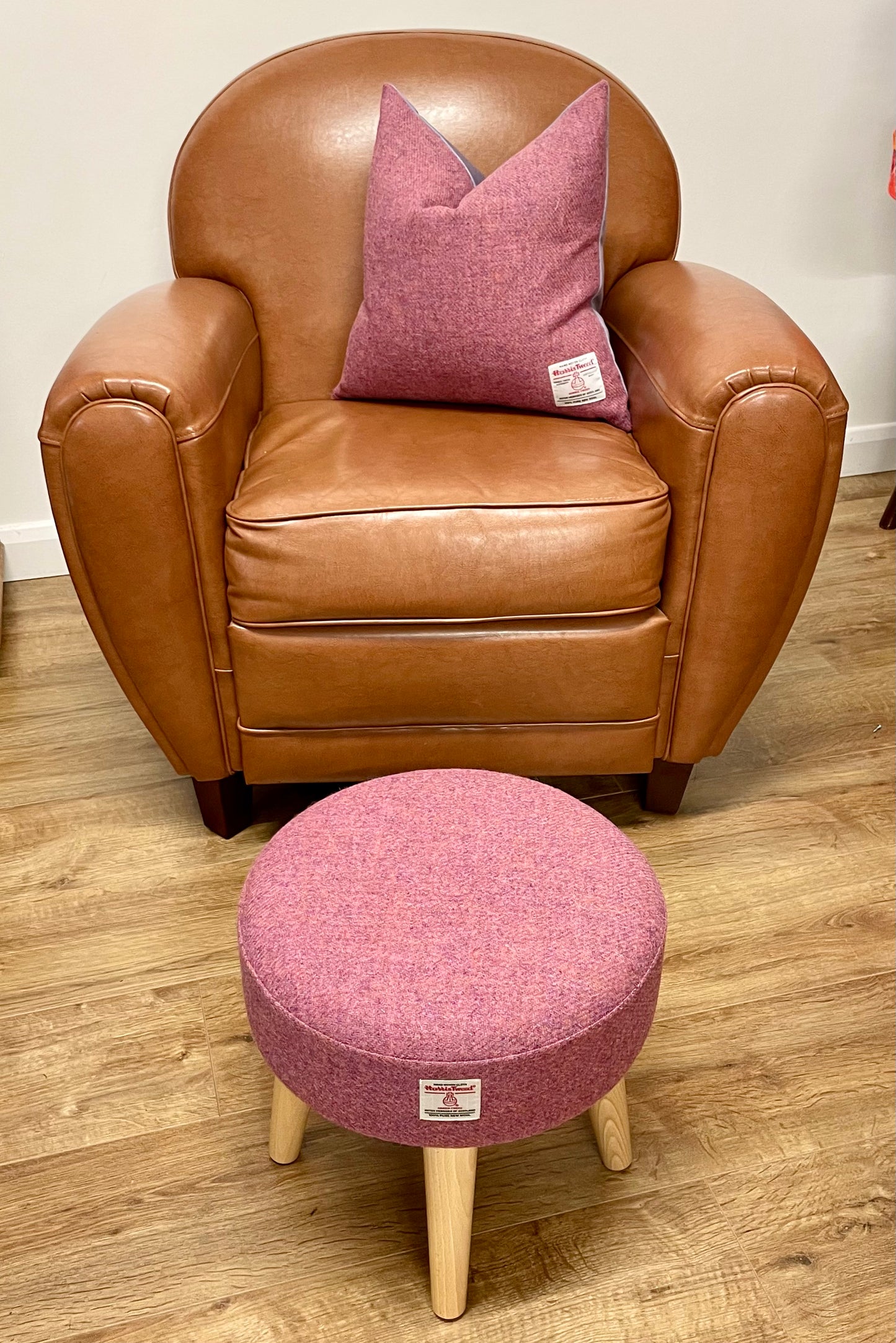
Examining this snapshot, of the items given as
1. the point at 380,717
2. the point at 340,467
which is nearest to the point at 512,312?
the point at 340,467

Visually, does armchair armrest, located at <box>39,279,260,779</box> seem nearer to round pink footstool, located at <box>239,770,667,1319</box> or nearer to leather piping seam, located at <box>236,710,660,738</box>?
leather piping seam, located at <box>236,710,660,738</box>

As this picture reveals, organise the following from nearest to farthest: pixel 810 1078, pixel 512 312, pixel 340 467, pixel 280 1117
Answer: pixel 280 1117 → pixel 810 1078 → pixel 340 467 → pixel 512 312

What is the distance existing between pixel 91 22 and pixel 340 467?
3.57ft

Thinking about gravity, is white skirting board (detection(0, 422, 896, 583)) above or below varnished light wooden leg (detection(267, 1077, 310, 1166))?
below

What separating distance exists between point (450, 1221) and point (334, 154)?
156 centimetres

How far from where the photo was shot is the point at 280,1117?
125 cm

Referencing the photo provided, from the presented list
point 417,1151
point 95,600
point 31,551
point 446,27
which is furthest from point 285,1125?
point 446,27

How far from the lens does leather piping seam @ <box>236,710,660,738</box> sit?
162 cm

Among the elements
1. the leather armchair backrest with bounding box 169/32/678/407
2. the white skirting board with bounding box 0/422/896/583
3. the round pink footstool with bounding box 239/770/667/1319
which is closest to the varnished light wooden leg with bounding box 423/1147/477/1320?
the round pink footstool with bounding box 239/770/667/1319

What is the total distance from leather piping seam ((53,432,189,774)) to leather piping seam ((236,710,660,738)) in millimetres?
106

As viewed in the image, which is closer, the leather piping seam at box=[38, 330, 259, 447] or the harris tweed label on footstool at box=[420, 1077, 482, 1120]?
the harris tweed label on footstool at box=[420, 1077, 482, 1120]

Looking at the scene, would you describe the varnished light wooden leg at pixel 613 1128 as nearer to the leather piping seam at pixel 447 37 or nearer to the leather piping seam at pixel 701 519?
the leather piping seam at pixel 701 519

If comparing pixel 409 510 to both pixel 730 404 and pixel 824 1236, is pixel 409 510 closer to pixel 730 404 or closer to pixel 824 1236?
pixel 730 404

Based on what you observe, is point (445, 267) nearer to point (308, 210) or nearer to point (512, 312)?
point (512, 312)
